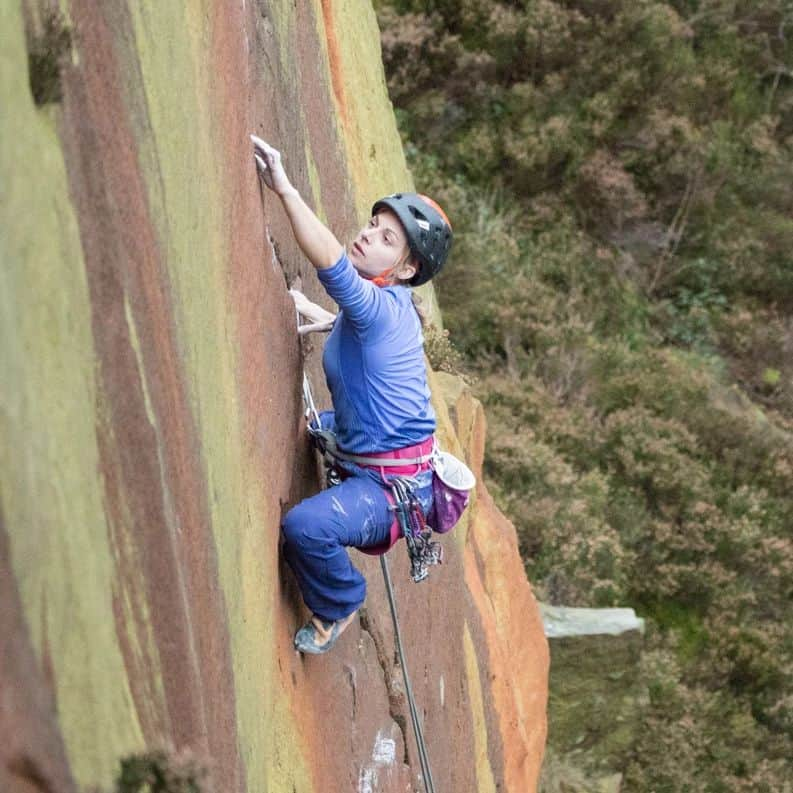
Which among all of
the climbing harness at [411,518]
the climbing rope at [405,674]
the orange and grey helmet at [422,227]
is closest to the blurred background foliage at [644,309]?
the climbing rope at [405,674]

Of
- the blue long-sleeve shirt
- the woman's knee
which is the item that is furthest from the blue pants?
the blue long-sleeve shirt

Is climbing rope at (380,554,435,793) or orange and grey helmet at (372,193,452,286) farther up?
orange and grey helmet at (372,193,452,286)

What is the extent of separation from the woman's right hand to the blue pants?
102 centimetres

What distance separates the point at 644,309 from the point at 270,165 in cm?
1235

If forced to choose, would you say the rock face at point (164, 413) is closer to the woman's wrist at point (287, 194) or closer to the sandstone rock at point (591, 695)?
the woman's wrist at point (287, 194)

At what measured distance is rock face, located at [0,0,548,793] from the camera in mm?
1877

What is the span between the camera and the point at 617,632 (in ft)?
33.7

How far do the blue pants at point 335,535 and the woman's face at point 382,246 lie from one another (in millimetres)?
707

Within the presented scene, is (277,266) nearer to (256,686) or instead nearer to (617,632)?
(256,686)

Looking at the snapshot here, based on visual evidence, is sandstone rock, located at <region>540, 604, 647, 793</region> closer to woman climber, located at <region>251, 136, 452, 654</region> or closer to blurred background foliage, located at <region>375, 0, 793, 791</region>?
blurred background foliage, located at <region>375, 0, 793, 791</region>

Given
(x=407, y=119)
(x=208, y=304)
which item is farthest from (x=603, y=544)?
(x=208, y=304)

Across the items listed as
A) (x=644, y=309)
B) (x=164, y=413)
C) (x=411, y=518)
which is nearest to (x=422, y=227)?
(x=411, y=518)

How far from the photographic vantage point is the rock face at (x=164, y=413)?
73.9 inches

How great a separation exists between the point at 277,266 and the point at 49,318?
209 cm
